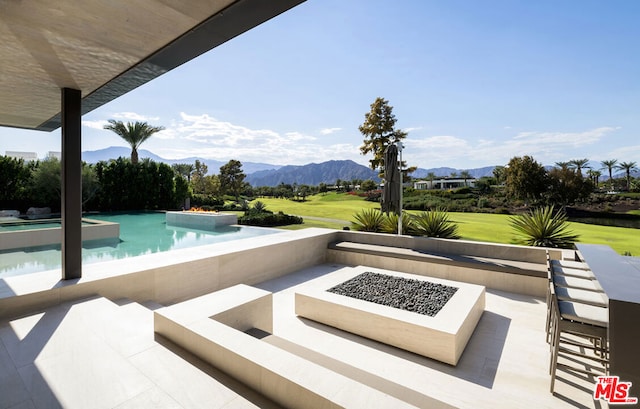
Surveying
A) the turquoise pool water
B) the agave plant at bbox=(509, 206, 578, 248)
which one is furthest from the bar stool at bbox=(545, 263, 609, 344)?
the turquoise pool water

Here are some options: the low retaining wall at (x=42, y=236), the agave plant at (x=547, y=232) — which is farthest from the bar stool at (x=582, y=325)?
the low retaining wall at (x=42, y=236)

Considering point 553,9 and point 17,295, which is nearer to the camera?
point 17,295

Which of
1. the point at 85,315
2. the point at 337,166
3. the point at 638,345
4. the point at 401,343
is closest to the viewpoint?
the point at 638,345

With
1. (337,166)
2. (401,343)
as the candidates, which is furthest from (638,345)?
(337,166)

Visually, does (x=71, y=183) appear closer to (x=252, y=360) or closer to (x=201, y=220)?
(x=252, y=360)

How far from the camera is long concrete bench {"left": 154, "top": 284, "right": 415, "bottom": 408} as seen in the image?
152 cm

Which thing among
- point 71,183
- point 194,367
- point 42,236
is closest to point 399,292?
point 194,367

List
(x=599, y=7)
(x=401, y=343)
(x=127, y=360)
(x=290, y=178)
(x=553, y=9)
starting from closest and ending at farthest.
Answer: (x=127, y=360), (x=401, y=343), (x=599, y=7), (x=553, y=9), (x=290, y=178)

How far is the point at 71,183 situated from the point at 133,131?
2215cm

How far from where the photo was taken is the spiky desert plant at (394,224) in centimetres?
750

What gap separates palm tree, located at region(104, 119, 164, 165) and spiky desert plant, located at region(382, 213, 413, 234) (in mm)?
20512

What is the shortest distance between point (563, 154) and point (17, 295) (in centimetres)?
1534

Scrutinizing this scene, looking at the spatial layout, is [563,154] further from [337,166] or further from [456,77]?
[337,166]

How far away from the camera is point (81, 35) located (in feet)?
7.80
